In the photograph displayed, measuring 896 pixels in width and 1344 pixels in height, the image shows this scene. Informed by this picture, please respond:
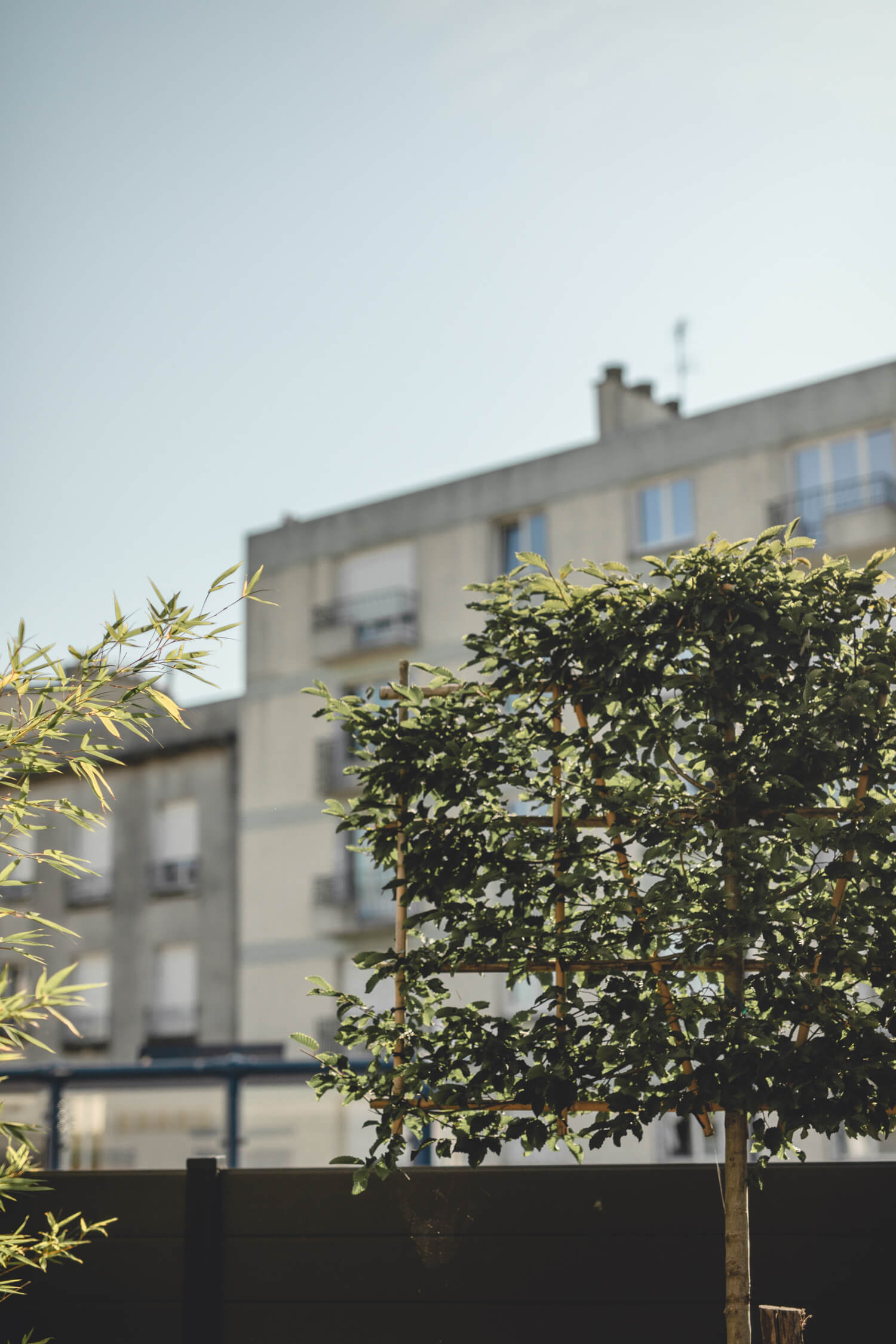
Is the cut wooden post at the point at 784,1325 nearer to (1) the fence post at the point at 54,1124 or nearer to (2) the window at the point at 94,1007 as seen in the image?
(1) the fence post at the point at 54,1124

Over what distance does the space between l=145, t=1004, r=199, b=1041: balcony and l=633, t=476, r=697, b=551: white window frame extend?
10.9m

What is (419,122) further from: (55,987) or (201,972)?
(201,972)

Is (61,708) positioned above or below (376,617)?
below

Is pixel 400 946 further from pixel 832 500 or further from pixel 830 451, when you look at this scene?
pixel 830 451

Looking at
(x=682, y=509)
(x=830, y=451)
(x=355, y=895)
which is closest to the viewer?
(x=830, y=451)

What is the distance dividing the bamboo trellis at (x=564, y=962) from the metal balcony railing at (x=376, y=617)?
1684 centimetres

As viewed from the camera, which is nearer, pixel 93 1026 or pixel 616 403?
pixel 616 403

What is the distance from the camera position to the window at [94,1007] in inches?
934

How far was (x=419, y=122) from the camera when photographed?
289 inches

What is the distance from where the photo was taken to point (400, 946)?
4.29m

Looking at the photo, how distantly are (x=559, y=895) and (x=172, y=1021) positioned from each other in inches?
808

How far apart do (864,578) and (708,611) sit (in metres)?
0.47

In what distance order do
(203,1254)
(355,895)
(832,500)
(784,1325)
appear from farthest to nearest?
(355,895), (832,500), (203,1254), (784,1325)

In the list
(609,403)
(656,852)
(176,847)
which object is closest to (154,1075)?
(656,852)
